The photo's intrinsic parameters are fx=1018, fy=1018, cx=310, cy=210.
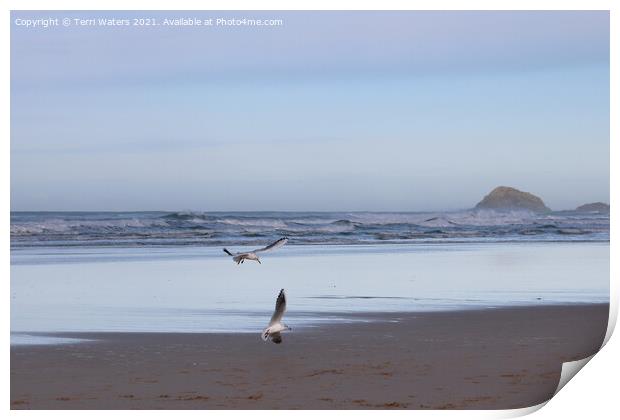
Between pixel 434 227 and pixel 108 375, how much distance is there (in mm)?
12559

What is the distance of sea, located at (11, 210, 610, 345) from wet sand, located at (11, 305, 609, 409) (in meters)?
0.40

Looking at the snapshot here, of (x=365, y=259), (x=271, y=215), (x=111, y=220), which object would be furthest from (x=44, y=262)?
(x=271, y=215)

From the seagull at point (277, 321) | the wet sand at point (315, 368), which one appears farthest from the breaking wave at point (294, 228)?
the seagull at point (277, 321)

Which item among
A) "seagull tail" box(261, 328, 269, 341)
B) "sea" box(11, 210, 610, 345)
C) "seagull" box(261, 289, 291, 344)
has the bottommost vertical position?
"seagull tail" box(261, 328, 269, 341)

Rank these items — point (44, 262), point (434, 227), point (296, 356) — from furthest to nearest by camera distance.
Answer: point (434, 227)
point (44, 262)
point (296, 356)

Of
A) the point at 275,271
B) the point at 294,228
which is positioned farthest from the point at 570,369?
the point at 294,228

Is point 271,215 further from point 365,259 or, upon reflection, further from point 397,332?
point 397,332

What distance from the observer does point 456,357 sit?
6.40 metres

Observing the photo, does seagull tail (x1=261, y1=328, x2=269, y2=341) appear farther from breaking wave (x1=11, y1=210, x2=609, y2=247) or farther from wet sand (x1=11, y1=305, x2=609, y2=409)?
breaking wave (x1=11, y1=210, x2=609, y2=247)

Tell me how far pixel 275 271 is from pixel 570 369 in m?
4.63

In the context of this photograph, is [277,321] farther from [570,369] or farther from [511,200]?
[511,200]

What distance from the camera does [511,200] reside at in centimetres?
1352

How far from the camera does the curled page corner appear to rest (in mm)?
6043

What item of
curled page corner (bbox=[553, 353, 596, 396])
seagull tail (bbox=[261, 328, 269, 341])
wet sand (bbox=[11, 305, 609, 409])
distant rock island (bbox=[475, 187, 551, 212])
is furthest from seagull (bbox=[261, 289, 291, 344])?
distant rock island (bbox=[475, 187, 551, 212])
